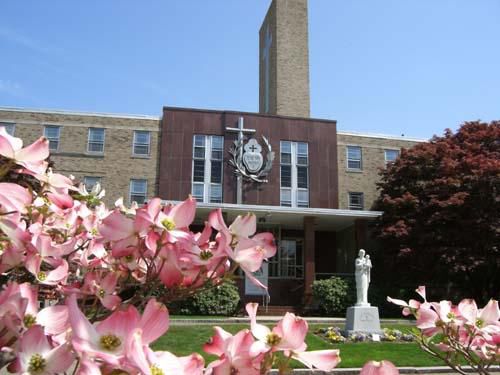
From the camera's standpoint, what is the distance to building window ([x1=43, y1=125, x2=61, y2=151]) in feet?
89.1

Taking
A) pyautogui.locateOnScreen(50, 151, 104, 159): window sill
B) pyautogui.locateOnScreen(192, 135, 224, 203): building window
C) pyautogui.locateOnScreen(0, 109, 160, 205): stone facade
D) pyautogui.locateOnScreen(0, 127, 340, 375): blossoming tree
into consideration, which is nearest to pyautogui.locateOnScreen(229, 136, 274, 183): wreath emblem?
pyautogui.locateOnScreen(192, 135, 224, 203): building window

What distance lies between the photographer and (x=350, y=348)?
1271cm

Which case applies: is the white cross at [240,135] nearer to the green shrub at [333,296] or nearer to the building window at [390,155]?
the green shrub at [333,296]

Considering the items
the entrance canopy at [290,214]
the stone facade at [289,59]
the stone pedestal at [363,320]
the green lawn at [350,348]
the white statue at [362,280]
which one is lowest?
the green lawn at [350,348]

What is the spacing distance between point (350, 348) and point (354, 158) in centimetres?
1816

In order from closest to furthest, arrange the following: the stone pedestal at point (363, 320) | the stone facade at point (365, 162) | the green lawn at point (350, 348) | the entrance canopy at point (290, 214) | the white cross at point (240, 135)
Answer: the green lawn at point (350, 348)
the stone pedestal at point (363, 320)
the entrance canopy at point (290, 214)
the white cross at point (240, 135)
the stone facade at point (365, 162)

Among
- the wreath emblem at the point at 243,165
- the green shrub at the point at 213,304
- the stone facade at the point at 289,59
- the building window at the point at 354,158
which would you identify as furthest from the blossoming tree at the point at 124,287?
the stone facade at the point at 289,59

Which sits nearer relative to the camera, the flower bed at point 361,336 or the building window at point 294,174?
the flower bed at point 361,336

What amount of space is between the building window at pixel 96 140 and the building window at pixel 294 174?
10174 mm

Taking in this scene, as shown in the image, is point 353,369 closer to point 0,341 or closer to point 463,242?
point 0,341

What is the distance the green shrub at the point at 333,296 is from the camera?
2170 centimetres

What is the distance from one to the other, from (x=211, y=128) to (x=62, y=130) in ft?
27.7

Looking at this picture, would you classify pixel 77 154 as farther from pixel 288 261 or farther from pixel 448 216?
pixel 448 216

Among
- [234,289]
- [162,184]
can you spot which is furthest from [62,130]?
[234,289]
